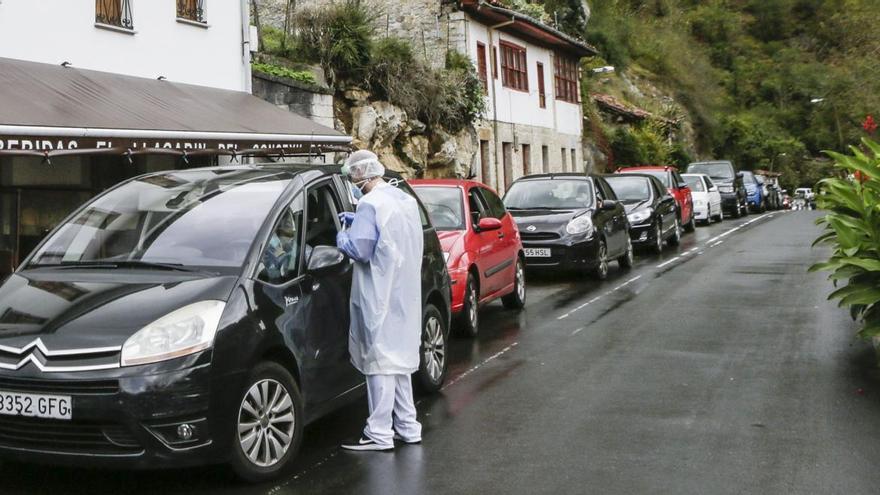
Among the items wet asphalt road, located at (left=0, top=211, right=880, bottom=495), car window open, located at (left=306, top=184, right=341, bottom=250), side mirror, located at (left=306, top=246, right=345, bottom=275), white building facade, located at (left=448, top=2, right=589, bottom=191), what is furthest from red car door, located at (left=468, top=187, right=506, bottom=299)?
white building facade, located at (left=448, top=2, right=589, bottom=191)

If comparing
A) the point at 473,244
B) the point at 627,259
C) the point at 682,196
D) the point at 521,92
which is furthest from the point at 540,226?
the point at 521,92

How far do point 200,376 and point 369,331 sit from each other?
135 cm

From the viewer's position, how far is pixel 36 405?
16.6 ft

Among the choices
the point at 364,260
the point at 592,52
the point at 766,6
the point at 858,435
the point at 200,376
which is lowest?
the point at 858,435

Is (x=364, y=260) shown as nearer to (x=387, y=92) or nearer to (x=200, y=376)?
(x=200, y=376)

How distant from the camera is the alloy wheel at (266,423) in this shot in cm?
545

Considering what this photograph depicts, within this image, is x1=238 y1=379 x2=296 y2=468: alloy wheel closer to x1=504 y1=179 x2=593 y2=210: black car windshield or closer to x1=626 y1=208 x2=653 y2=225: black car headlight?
x1=504 y1=179 x2=593 y2=210: black car windshield

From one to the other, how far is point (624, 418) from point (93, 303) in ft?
12.1

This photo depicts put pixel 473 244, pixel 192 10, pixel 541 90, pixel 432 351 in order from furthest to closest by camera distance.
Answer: pixel 541 90 → pixel 192 10 → pixel 473 244 → pixel 432 351

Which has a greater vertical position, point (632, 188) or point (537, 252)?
point (632, 188)

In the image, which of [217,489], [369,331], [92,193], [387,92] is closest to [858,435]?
[369,331]

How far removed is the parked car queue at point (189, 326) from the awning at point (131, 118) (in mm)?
4636

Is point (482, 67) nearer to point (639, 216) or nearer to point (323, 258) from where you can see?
point (639, 216)

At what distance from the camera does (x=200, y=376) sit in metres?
5.14
